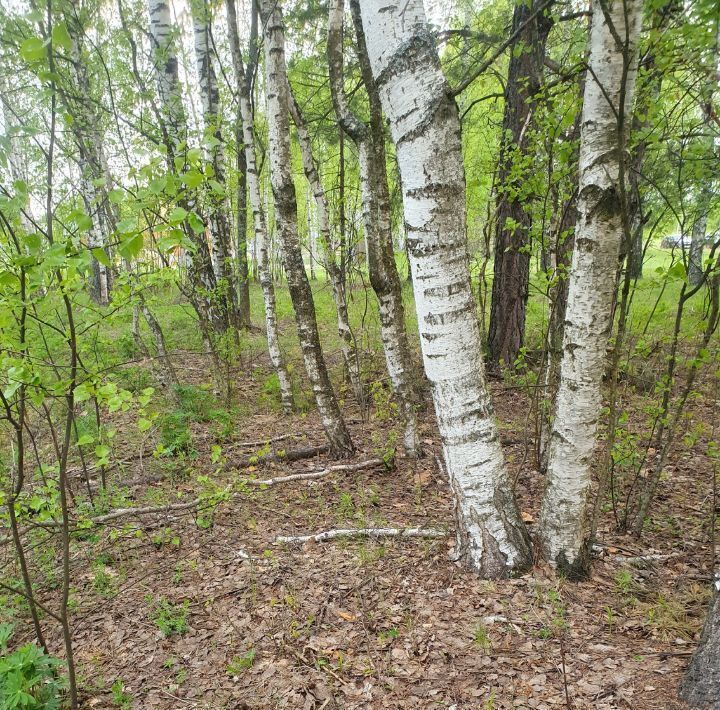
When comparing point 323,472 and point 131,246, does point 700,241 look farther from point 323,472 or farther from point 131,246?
point 131,246

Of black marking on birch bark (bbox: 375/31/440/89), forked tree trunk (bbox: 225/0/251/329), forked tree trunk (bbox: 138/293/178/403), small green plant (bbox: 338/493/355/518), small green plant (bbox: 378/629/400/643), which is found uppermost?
forked tree trunk (bbox: 225/0/251/329)

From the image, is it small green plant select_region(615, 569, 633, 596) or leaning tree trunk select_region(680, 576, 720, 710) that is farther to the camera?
small green plant select_region(615, 569, 633, 596)

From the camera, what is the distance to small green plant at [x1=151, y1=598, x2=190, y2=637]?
2956 mm

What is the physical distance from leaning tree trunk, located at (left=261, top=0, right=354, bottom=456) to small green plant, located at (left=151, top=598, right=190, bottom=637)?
2.31 meters

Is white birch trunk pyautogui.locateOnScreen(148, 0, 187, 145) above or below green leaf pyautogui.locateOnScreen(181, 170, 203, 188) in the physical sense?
above

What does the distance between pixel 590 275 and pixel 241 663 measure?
2924 millimetres

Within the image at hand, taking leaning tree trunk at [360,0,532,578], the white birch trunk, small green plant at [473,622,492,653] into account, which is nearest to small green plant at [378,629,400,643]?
small green plant at [473,622,492,653]

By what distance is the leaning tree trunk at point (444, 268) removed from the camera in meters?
2.29

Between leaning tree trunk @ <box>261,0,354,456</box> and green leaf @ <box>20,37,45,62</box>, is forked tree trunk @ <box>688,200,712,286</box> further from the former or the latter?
leaning tree trunk @ <box>261,0,354,456</box>

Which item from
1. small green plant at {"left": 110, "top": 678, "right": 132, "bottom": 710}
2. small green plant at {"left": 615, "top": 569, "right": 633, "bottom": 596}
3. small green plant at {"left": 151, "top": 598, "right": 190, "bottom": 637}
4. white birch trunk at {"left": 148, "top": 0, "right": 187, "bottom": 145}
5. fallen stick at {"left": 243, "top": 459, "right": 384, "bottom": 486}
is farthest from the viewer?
white birch trunk at {"left": 148, "top": 0, "right": 187, "bottom": 145}

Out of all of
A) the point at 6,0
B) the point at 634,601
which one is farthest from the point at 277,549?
the point at 6,0

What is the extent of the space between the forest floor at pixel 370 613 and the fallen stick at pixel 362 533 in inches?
2.6

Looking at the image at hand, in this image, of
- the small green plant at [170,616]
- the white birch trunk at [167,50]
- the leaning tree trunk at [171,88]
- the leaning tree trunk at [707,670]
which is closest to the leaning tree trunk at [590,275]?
the leaning tree trunk at [707,670]

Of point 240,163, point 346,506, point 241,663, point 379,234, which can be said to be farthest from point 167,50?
point 241,663
